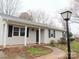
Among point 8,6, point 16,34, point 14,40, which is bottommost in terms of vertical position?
point 14,40

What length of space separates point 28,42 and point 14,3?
25.5m

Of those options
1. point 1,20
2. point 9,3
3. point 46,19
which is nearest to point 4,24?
point 1,20

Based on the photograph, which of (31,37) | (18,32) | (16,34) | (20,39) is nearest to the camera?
(16,34)

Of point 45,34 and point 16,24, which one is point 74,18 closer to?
point 45,34

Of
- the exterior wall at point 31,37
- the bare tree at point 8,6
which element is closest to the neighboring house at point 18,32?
the exterior wall at point 31,37

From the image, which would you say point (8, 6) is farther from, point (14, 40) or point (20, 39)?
point (14, 40)

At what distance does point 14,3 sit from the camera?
43.3m

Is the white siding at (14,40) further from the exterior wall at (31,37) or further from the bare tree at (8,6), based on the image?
the bare tree at (8,6)

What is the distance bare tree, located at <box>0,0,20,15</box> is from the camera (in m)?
40.3

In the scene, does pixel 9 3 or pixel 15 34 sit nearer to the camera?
pixel 15 34

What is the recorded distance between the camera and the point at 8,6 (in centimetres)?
4191

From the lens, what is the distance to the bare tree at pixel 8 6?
40344mm

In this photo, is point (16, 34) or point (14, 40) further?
point (16, 34)

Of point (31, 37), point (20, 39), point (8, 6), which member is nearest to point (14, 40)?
point (20, 39)
